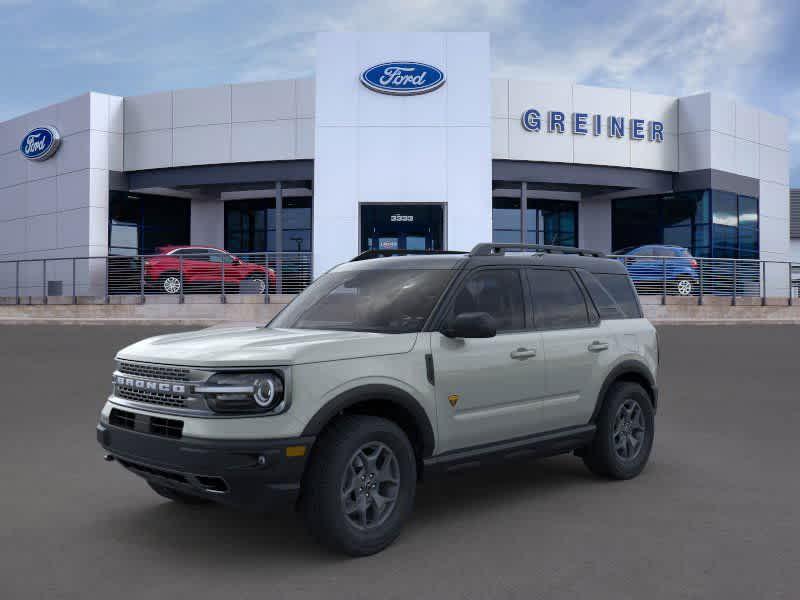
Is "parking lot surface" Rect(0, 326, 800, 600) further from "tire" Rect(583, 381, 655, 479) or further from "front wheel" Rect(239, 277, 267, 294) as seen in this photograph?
"front wheel" Rect(239, 277, 267, 294)

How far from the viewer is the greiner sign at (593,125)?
29938mm

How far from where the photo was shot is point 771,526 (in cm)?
495

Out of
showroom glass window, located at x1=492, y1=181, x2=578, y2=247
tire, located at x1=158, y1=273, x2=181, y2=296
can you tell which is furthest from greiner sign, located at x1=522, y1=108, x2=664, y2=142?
tire, located at x1=158, y1=273, x2=181, y2=296

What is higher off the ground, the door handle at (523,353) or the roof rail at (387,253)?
the roof rail at (387,253)

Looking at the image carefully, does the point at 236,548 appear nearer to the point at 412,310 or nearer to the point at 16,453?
the point at 412,310

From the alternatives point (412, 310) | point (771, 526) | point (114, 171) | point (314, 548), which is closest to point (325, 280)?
point (412, 310)

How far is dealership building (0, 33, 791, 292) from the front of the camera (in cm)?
2692

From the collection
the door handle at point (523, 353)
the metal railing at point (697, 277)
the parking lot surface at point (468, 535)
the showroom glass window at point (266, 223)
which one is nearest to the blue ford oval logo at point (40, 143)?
the showroom glass window at point (266, 223)

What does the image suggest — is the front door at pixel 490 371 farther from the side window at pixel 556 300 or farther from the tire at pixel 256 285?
the tire at pixel 256 285

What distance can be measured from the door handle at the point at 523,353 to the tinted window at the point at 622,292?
1340 mm

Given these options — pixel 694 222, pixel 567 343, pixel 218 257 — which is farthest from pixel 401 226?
pixel 567 343

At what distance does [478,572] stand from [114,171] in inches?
1221

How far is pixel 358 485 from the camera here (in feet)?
14.4

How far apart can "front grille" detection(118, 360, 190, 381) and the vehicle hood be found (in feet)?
0.12
